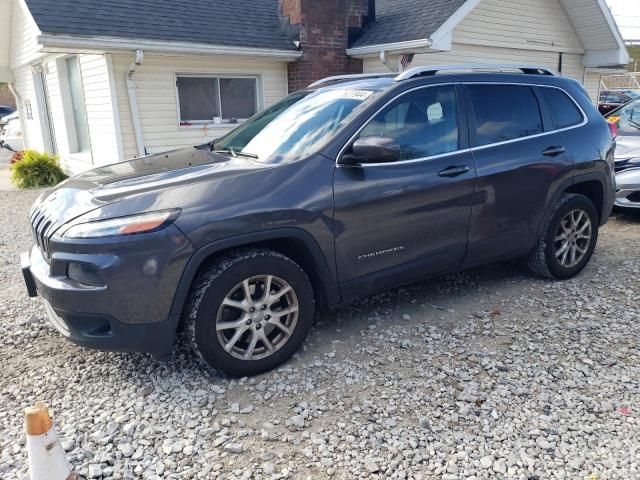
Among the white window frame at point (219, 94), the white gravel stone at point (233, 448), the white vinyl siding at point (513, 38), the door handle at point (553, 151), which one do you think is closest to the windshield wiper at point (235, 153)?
the white gravel stone at point (233, 448)

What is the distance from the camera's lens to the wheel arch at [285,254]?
298cm

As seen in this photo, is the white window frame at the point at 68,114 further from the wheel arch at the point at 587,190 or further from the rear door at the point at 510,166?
the wheel arch at the point at 587,190

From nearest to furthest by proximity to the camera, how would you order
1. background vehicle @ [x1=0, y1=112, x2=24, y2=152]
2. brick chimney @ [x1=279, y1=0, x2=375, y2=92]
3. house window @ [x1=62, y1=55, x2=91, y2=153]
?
brick chimney @ [x1=279, y1=0, x2=375, y2=92], house window @ [x1=62, y1=55, x2=91, y2=153], background vehicle @ [x1=0, y1=112, x2=24, y2=152]

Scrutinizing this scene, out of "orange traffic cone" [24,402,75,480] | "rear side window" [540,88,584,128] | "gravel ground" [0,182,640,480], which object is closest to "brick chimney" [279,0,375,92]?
"rear side window" [540,88,584,128]

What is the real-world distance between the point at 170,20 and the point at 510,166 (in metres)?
7.54

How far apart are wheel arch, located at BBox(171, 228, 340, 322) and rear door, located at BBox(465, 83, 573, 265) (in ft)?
4.26

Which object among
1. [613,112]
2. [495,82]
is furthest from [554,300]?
[613,112]

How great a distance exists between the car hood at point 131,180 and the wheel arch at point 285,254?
43 centimetres

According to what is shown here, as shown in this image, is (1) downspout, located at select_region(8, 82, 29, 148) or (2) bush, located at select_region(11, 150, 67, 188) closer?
(2) bush, located at select_region(11, 150, 67, 188)

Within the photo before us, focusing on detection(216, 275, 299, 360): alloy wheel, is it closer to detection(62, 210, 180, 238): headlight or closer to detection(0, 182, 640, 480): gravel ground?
detection(0, 182, 640, 480): gravel ground

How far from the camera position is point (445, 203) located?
3820 millimetres

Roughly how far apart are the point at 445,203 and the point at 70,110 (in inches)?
394

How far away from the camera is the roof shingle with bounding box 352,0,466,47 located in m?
9.58

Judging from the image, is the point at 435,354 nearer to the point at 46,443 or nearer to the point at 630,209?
the point at 46,443
